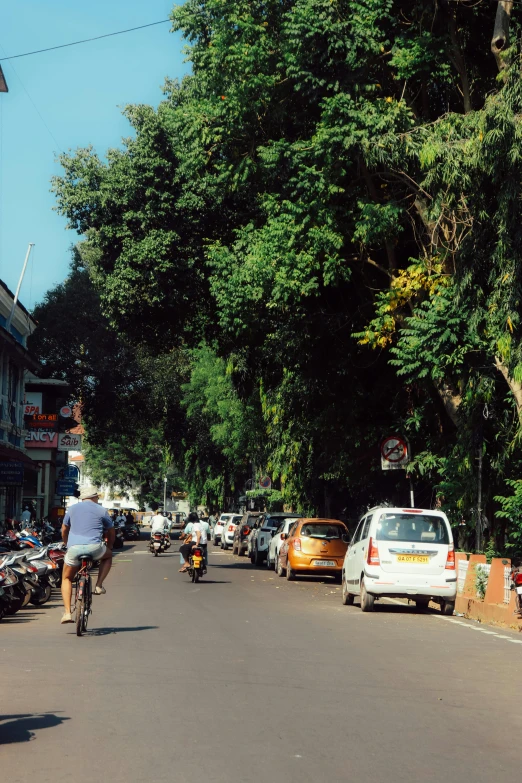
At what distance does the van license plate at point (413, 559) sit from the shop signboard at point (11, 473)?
67.9 ft

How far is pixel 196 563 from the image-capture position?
27047 millimetres

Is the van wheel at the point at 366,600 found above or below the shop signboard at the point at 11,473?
below

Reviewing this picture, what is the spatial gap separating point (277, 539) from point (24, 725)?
26.5 metres

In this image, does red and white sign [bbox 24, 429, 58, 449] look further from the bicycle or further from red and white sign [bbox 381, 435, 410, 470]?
the bicycle

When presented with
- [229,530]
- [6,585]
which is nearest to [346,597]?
[6,585]

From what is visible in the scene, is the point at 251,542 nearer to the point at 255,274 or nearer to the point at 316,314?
the point at 316,314

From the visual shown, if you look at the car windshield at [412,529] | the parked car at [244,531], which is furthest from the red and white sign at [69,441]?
the car windshield at [412,529]

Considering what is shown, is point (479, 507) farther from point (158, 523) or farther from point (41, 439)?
point (41, 439)

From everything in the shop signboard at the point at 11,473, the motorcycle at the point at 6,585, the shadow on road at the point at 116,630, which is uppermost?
the shop signboard at the point at 11,473

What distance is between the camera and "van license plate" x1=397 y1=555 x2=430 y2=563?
63.8 feet

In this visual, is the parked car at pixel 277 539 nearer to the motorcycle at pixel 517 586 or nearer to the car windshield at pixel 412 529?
the car windshield at pixel 412 529

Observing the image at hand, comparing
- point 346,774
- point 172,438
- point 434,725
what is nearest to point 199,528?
point 434,725

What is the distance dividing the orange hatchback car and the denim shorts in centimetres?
1412

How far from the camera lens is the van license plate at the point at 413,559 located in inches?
766
